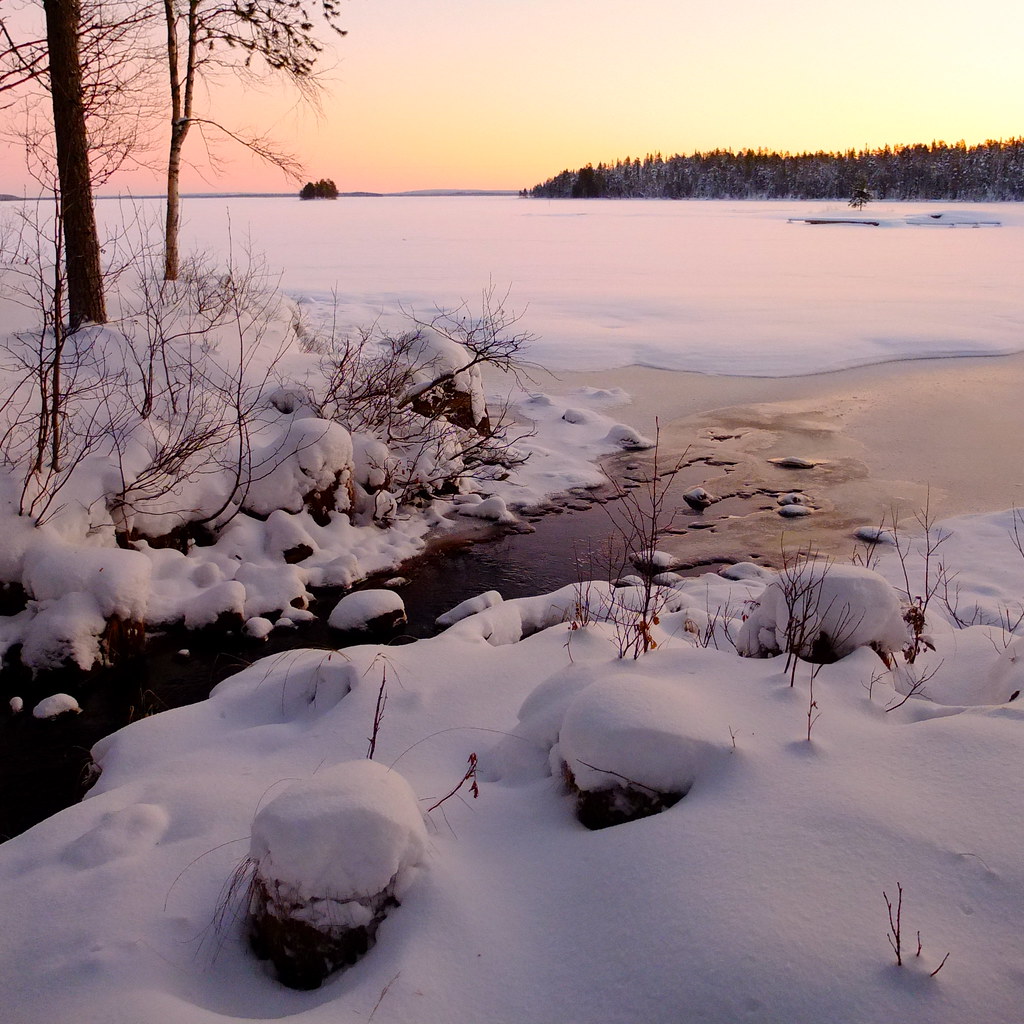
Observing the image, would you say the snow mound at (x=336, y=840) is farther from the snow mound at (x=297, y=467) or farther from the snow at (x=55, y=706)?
the snow mound at (x=297, y=467)

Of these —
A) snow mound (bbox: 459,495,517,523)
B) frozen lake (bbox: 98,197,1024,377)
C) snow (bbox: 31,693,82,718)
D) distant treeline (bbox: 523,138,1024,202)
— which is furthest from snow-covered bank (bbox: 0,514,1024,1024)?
distant treeline (bbox: 523,138,1024,202)

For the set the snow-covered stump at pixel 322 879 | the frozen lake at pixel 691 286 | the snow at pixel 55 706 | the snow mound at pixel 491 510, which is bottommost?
the snow at pixel 55 706

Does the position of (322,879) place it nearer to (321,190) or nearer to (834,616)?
(834,616)

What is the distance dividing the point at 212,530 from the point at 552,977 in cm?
598

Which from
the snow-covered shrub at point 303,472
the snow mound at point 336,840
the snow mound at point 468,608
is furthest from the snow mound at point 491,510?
the snow mound at point 336,840

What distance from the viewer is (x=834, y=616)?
4086 millimetres

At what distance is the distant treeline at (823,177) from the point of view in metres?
82.9

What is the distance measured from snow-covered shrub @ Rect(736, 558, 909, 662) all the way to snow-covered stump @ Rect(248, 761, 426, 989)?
2.32 m

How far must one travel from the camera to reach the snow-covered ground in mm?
2219

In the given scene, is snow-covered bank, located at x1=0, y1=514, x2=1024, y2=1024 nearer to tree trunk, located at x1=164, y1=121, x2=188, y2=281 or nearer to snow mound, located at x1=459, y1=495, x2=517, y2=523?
snow mound, located at x1=459, y1=495, x2=517, y2=523

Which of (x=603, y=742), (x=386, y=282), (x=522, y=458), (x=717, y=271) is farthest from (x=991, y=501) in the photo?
(x=717, y=271)

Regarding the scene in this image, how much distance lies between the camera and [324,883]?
247 centimetres

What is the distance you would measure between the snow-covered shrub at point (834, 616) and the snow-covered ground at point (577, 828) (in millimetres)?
19

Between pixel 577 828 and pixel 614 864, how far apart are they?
31 centimetres
